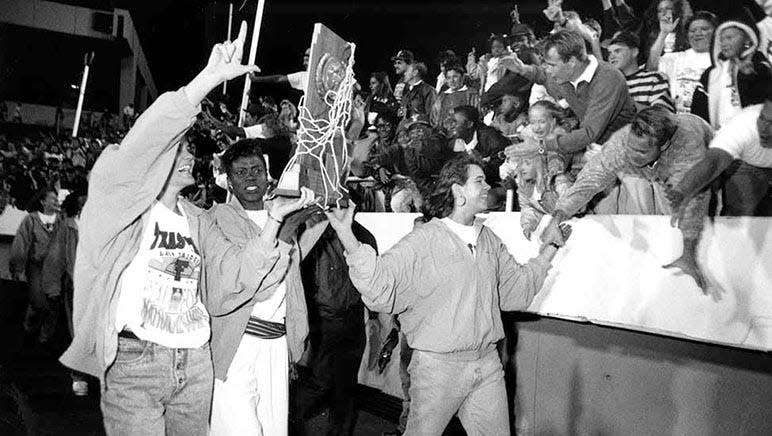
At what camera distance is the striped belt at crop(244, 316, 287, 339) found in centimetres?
343

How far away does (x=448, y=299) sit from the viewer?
3.69m

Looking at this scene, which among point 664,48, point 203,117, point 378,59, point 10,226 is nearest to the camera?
point 664,48

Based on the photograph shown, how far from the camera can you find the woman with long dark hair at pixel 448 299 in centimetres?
358

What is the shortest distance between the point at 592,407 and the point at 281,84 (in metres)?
6.76

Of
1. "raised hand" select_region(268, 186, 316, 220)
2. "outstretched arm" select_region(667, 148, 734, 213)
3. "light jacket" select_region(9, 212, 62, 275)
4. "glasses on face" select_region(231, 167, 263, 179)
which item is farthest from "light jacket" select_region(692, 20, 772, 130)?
"light jacket" select_region(9, 212, 62, 275)

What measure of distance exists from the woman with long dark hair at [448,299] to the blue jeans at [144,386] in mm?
968

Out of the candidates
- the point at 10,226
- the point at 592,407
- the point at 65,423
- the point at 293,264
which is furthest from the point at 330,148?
the point at 10,226

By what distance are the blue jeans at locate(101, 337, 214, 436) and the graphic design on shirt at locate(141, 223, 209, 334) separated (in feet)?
0.34

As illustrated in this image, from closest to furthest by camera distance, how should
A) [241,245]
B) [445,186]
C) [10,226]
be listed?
1. [241,245]
2. [445,186]
3. [10,226]

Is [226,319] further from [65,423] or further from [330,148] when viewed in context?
[65,423]

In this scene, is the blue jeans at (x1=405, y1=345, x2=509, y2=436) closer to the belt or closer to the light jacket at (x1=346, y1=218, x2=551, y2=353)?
the light jacket at (x1=346, y1=218, x2=551, y2=353)

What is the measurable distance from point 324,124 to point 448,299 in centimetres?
118

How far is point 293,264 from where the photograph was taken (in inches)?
140

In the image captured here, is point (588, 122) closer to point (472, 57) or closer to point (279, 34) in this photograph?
point (472, 57)
